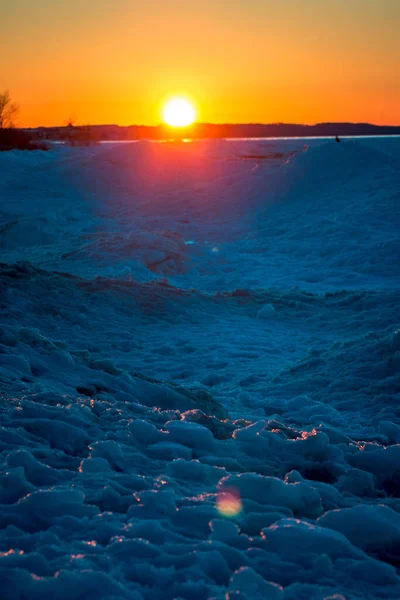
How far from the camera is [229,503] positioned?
8.59ft

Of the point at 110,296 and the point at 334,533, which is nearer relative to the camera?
the point at 334,533

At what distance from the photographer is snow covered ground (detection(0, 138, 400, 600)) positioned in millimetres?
2219

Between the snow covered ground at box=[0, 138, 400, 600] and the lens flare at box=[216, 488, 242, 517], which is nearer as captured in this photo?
the snow covered ground at box=[0, 138, 400, 600]

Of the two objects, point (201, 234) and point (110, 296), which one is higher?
point (201, 234)

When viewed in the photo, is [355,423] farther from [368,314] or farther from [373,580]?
[368,314]

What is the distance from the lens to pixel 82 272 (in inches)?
452

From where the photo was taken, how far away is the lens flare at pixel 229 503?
100 inches

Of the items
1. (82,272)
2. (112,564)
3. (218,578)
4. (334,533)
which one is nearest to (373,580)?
(334,533)

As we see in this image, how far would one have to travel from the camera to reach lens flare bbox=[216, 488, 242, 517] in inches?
100

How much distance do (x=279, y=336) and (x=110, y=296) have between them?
2450 millimetres

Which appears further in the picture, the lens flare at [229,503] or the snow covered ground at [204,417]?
the lens flare at [229,503]

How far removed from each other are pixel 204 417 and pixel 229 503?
3.77 ft

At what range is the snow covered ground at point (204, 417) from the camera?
2.22 m

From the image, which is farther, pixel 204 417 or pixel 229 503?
pixel 204 417
